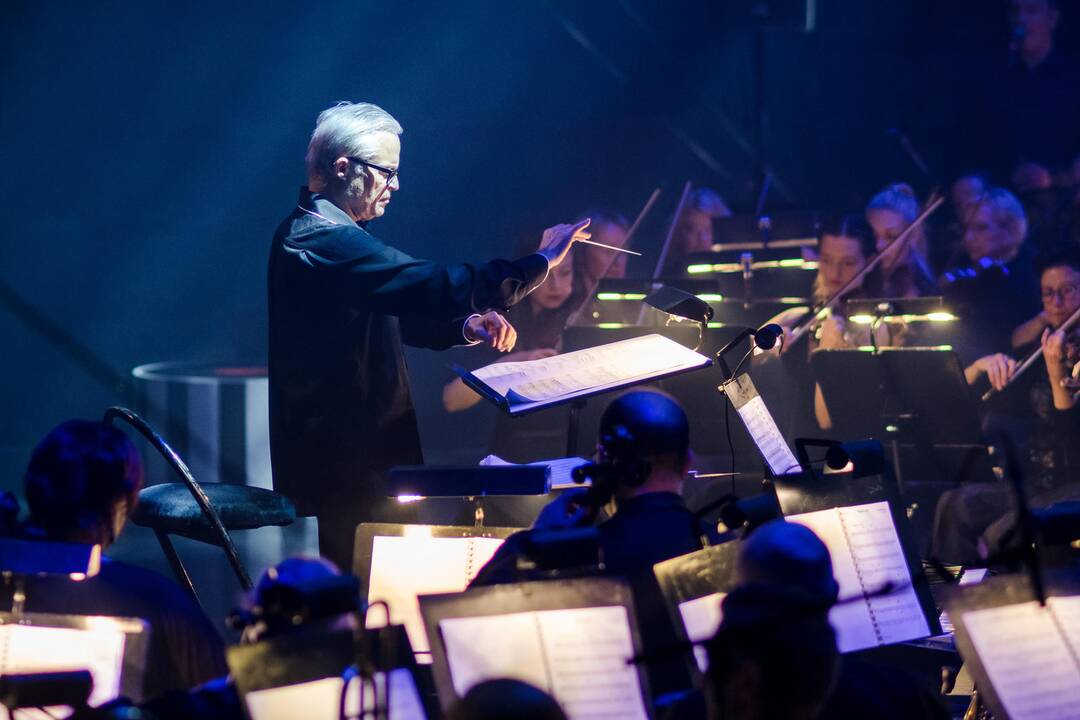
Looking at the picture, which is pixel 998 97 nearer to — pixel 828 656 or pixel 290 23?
pixel 290 23

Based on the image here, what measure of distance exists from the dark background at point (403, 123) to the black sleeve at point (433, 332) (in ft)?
12.1

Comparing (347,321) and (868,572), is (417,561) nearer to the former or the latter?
(347,321)

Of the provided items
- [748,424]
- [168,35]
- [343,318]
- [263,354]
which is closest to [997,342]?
[748,424]

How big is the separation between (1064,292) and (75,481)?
170 inches

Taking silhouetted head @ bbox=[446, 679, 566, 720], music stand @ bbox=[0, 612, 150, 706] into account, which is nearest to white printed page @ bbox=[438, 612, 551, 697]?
silhouetted head @ bbox=[446, 679, 566, 720]

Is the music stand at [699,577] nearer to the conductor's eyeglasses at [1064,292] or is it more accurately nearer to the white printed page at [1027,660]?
the white printed page at [1027,660]

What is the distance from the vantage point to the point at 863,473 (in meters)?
2.59

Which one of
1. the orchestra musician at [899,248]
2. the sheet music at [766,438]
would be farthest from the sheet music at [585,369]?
the orchestra musician at [899,248]

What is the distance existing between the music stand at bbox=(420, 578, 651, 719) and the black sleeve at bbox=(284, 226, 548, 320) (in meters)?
1.18

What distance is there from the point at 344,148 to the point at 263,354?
496 cm

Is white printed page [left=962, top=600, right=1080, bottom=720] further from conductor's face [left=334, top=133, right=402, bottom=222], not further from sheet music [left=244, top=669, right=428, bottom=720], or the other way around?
conductor's face [left=334, top=133, right=402, bottom=222]

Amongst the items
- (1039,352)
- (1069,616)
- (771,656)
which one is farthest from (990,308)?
(771,656)

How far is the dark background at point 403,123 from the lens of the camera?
23.9 ft

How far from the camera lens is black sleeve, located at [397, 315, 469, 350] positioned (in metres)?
3.24
